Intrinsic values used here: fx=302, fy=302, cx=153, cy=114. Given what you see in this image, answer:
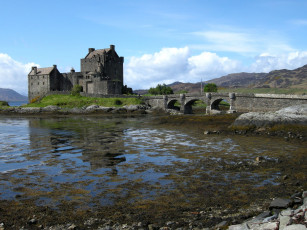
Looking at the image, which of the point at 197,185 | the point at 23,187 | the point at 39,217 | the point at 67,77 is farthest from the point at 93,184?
the point at 67,77

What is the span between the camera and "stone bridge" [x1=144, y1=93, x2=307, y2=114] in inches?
2174

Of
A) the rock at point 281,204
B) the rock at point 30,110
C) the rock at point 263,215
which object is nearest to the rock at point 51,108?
the rock at point 30,110

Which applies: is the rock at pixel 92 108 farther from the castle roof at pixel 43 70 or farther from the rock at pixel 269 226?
the rock at pixel 269 226

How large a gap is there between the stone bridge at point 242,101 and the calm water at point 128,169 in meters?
33.1

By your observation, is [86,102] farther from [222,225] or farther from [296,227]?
[296,227]

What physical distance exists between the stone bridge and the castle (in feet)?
52.8

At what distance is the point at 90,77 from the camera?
88125mm

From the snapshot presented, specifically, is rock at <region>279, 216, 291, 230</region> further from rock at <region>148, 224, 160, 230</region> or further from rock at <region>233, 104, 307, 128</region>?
rock at <region>233, 104, 307, 128</region>

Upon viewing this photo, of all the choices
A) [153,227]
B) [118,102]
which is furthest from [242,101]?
[153,227]

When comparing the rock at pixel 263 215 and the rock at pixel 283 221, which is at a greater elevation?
the rock at pixel 283 221

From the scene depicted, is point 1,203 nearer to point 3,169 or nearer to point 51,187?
point 51,187

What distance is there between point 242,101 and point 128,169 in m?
51.5

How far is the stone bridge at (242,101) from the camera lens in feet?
181

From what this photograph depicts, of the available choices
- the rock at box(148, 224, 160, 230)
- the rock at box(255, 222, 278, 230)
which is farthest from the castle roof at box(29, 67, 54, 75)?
the rock at box(255, 222, 278, 230)
